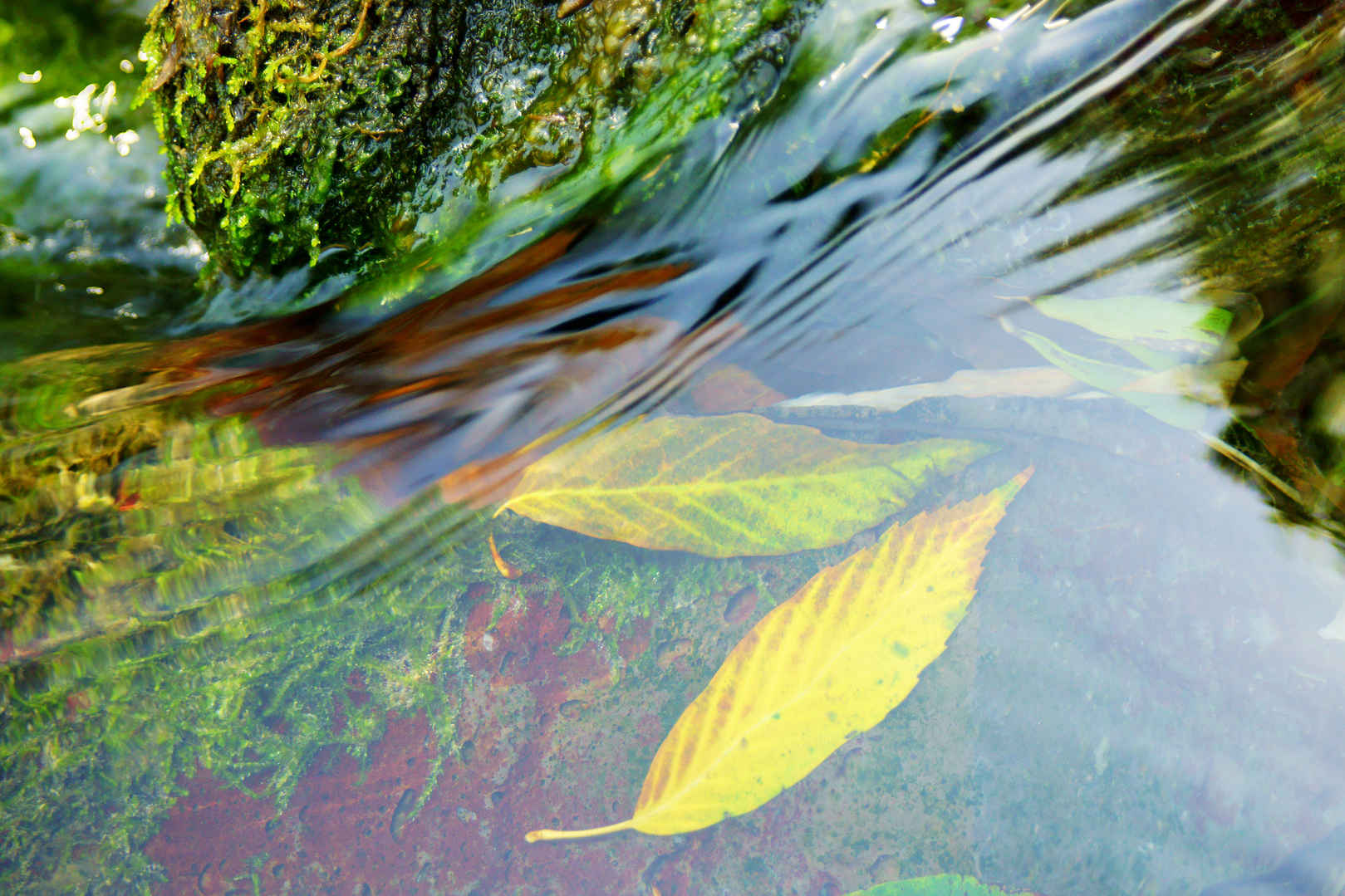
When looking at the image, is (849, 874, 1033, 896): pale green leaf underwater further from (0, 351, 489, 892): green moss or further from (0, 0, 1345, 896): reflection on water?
(0, 351, 489, 892): green moss

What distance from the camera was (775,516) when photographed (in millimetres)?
1548

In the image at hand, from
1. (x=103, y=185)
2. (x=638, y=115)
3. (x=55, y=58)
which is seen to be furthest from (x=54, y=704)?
(x=638, y=115)

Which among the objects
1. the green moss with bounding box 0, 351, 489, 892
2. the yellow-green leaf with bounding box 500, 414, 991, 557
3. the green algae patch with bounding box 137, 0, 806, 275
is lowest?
the yellow-green leaf with bounding box 500, 414, 991, 557

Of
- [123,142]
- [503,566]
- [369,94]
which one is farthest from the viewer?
[123,142]

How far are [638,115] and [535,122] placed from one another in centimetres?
20

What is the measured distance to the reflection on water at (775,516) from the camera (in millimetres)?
1428

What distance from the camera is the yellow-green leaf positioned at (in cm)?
154

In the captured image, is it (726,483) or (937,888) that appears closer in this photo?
(937,888)

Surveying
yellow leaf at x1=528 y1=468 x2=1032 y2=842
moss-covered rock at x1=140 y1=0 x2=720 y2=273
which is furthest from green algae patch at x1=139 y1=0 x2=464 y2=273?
yellow leaf at x1=528 y1=468 x2=1032 y2=842

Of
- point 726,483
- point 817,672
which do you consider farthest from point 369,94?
point 817,672

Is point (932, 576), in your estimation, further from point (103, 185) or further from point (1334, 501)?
point (103, 185)

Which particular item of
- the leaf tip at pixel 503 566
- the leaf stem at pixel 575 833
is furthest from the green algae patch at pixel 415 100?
the leaf stem at pixel 575 833

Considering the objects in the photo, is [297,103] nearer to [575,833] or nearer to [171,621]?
[171,621]

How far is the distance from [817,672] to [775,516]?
309mm
